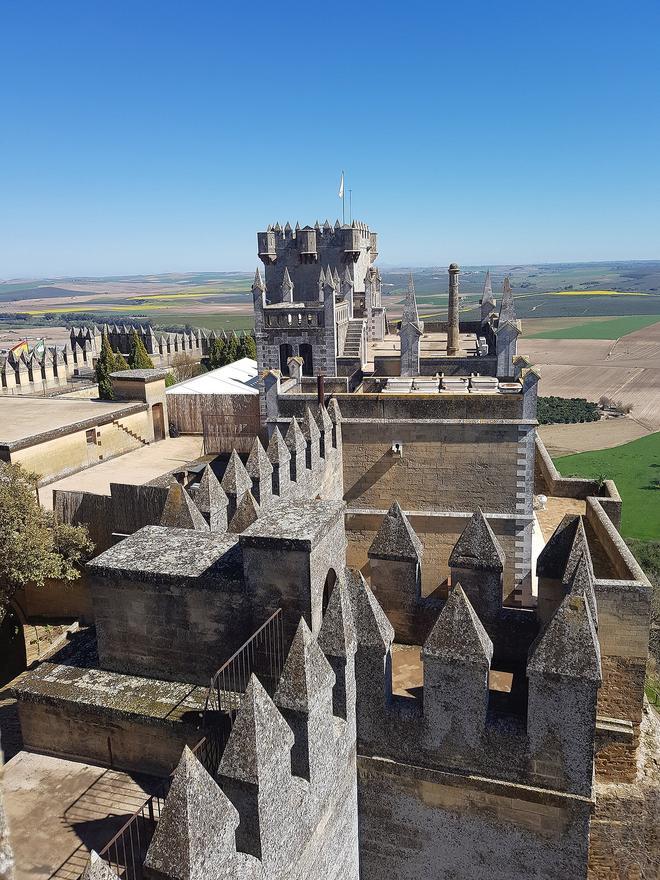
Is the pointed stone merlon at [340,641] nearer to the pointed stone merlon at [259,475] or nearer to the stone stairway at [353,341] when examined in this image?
the pointed stone merlon at [259,475]

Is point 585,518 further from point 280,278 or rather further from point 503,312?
point 280,278

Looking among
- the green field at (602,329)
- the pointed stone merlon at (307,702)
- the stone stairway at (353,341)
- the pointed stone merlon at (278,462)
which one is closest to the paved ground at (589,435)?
the stone stairway at (353,341)

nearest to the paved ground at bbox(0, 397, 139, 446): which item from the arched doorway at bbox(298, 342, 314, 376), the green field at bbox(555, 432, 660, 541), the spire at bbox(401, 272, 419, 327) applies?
the arched doorway at bbox(298, 342, 314, 376)

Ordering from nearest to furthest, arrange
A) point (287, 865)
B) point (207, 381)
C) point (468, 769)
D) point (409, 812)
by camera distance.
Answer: point (287, 865), point (468, 769), point (409, 812), point (207, 381)

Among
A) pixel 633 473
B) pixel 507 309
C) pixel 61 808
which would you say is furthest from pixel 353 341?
pixel 633 473

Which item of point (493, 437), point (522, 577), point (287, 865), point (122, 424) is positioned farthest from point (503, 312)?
point (287, 865)

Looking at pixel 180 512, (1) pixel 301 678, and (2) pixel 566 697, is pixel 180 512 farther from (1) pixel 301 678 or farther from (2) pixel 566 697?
(2) pixel 566 697
